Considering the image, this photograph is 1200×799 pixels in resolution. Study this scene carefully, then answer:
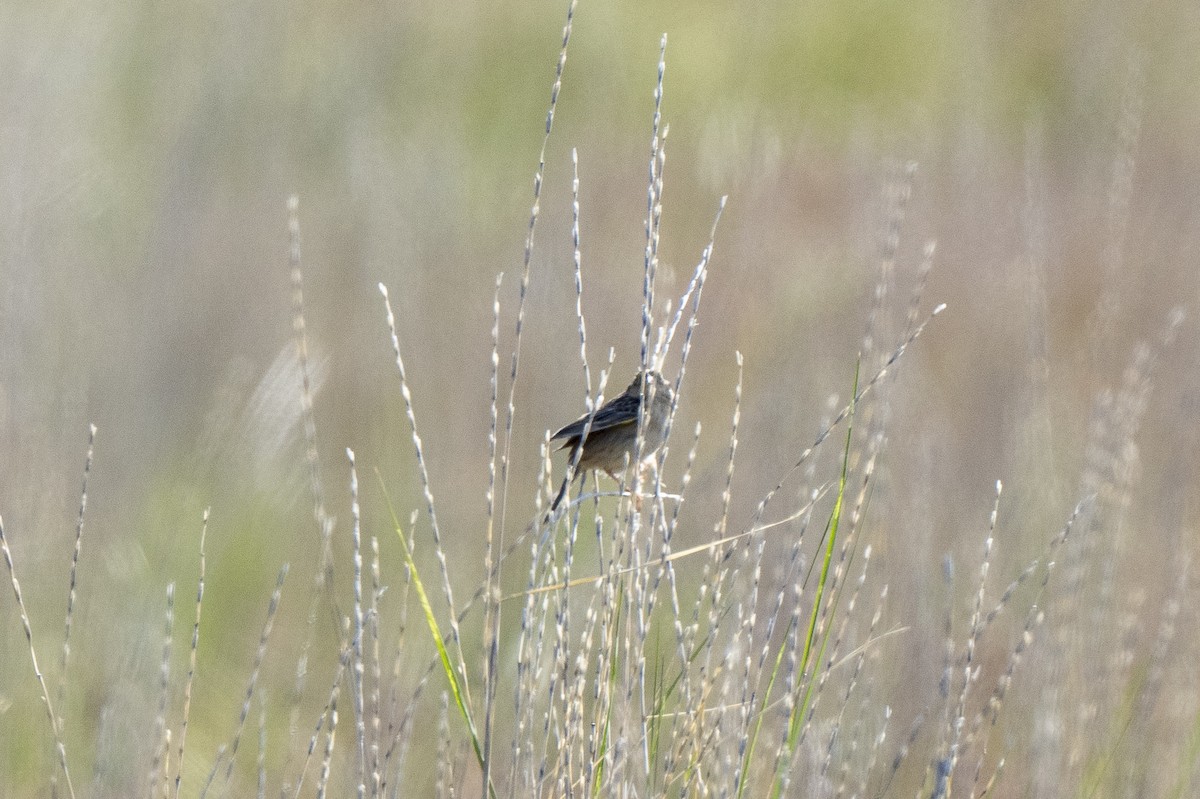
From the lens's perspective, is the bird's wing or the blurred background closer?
the bird's wing

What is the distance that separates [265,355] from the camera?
20.2 feet

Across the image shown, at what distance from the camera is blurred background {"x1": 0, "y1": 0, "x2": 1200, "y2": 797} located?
12.6 ft

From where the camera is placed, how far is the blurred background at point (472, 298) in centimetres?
386

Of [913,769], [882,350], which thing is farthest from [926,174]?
[913,769]

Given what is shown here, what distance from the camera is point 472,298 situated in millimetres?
6578

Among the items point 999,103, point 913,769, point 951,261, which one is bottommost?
point 913,769

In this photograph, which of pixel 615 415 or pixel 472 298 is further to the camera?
pixel 472 298

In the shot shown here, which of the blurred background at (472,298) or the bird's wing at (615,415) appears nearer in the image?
the bird's wing at (615,415)

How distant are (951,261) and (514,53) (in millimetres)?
3803

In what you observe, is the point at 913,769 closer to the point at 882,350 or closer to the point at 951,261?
the point at 882,350

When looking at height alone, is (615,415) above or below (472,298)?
above

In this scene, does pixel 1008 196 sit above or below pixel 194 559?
above

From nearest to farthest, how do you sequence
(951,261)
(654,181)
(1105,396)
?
(654,181) → (1105,396) → (951,261)

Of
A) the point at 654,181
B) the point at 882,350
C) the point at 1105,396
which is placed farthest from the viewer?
the point at 882,350
